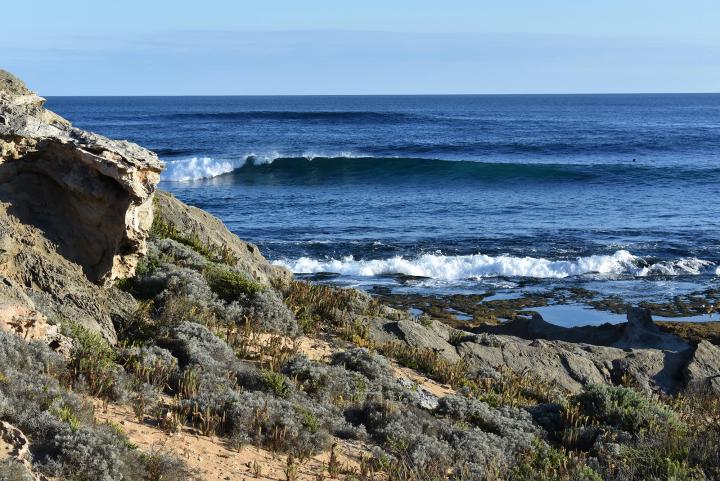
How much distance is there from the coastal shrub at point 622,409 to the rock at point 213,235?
5225 mm

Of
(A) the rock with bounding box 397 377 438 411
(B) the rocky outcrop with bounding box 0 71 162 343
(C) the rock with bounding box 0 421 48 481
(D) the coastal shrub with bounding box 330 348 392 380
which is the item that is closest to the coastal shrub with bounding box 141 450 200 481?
(C) the rock with bounding box 0 421 48 481

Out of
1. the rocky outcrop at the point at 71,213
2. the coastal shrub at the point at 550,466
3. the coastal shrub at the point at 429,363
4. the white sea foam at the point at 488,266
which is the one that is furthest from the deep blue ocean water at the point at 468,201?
the coastal shrub at the point at 550,466

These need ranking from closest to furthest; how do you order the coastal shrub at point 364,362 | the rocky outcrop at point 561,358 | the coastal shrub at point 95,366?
1. the coastal shrub at point 95,366
2. the coastal shrub at point 364,362
3. the rocky outcrop at point 561,358

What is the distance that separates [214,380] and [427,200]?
27.7 meters

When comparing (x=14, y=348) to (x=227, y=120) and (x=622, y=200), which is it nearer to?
(x=622, y=200)

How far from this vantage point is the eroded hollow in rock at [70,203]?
9570 millimetres

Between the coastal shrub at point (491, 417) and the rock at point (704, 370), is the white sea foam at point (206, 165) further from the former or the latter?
the coastal shrub at point (491, 417)

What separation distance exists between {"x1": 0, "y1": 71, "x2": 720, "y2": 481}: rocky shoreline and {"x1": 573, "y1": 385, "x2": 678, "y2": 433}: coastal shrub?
23 millimetres

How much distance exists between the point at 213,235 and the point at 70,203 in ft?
13.6

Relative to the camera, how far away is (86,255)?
999 centimetres

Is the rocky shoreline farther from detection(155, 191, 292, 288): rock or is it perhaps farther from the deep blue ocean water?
the deep blue ocean water

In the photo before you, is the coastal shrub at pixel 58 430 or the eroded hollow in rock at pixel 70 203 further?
the eroded hollow in rock at pixel 70 203

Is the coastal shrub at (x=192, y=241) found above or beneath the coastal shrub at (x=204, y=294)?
above

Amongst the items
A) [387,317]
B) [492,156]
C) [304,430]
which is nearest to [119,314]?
[304,430]
